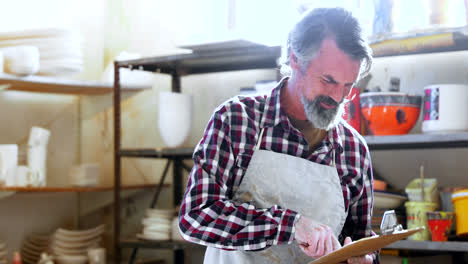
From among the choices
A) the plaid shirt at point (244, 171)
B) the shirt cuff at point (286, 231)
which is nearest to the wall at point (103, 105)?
the plaid shirt at point (244, 171)

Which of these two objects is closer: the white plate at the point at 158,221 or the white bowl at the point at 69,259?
the white plate at the point at 158,221

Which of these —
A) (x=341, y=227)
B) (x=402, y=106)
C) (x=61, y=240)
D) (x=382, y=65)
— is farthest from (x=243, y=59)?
(x=341, y=227)

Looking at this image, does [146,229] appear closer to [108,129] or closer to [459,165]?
[108,129]

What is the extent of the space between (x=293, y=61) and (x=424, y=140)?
3.74 ft

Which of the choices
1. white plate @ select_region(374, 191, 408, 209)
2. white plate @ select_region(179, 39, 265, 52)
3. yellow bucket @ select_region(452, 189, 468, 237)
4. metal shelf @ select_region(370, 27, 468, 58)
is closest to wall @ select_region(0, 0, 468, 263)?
white plate @ select_region(179, 39, 265, 52)

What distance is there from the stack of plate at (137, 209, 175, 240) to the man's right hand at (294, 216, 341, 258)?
1.76 metres

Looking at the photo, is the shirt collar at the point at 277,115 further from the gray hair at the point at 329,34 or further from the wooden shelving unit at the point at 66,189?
the wooden shelving unit at the point at 66,189

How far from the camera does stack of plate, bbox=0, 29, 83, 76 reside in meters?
3.26

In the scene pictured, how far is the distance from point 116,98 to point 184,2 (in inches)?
27.5

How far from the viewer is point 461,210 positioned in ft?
8.27

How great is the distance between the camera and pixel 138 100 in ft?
12.5

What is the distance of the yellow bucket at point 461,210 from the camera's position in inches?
98.6

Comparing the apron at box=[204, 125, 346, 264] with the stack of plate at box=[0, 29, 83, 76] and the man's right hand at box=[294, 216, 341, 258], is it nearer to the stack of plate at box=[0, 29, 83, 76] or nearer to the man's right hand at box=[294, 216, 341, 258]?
the man's right hand at box=[294, 216, 341, 258]

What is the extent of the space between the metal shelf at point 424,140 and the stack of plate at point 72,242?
62.8 inches
